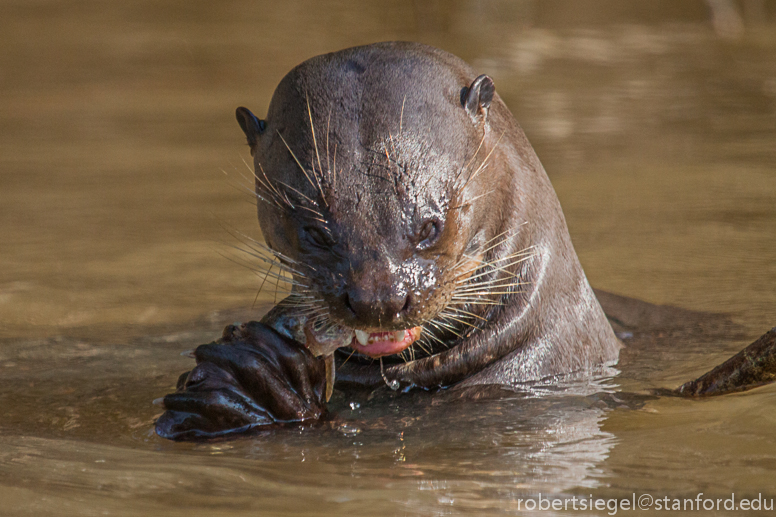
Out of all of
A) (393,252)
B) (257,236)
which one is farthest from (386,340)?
(257,236)

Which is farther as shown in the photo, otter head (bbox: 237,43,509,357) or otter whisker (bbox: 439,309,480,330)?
otter whisker (bbox: 439,309,480,330)

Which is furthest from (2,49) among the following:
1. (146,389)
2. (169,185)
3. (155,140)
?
(146,389)

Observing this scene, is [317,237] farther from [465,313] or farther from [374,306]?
[465,313]

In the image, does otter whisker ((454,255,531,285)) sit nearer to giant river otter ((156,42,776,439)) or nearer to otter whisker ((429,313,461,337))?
giant river otter ((156,42,776,439))

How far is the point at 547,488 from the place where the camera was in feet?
8.41

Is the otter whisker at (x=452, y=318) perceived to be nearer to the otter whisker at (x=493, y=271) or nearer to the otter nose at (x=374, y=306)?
the otter whisker at (x=493, y=271)

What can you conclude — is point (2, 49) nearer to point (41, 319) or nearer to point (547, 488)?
point (41, 319)

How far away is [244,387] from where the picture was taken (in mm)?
3223

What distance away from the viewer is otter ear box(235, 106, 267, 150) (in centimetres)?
366

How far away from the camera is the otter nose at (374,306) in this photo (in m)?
2.94

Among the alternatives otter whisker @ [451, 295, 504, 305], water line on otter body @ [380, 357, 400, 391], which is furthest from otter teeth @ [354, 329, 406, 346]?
water line on otter body @ [380, 357, 400, 391]

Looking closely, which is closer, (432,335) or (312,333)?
(312,333)

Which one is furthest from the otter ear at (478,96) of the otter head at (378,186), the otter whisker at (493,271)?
the otter whisker at (493,271)

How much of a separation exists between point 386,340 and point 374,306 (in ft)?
1.12
